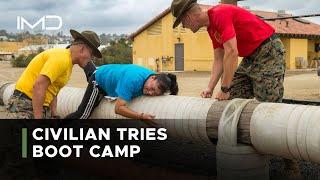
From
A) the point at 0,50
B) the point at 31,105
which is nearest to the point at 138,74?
the point at 31,105

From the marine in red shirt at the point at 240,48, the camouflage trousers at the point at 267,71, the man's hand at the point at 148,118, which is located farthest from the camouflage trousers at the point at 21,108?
the camouflage trousers at the point at 267,71

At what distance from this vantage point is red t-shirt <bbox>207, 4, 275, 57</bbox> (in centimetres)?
401

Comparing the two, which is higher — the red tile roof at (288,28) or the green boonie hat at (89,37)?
the red tile roof at (288,28)

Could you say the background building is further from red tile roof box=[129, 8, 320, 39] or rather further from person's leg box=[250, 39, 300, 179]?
person's leg box=[250, 39, 300, 179]

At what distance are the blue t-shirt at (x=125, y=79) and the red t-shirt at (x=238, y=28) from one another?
2.28ft

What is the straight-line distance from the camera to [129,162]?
444 cm

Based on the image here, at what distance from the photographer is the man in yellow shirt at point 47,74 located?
407cm

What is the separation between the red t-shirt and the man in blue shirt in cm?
60

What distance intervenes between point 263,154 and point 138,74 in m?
1.31

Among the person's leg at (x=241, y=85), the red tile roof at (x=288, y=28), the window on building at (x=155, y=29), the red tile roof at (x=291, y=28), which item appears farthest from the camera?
the window on building at (x=155, y=29)

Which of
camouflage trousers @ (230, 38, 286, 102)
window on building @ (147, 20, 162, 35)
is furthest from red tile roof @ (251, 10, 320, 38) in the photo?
camouflage trousers @ (230, 38, 286, 102)

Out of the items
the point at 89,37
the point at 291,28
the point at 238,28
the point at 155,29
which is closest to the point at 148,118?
the point at 89,37

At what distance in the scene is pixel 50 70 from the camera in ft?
13.3

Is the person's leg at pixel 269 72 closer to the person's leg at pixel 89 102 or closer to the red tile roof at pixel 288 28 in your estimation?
the person's leg at pixel 89 102
